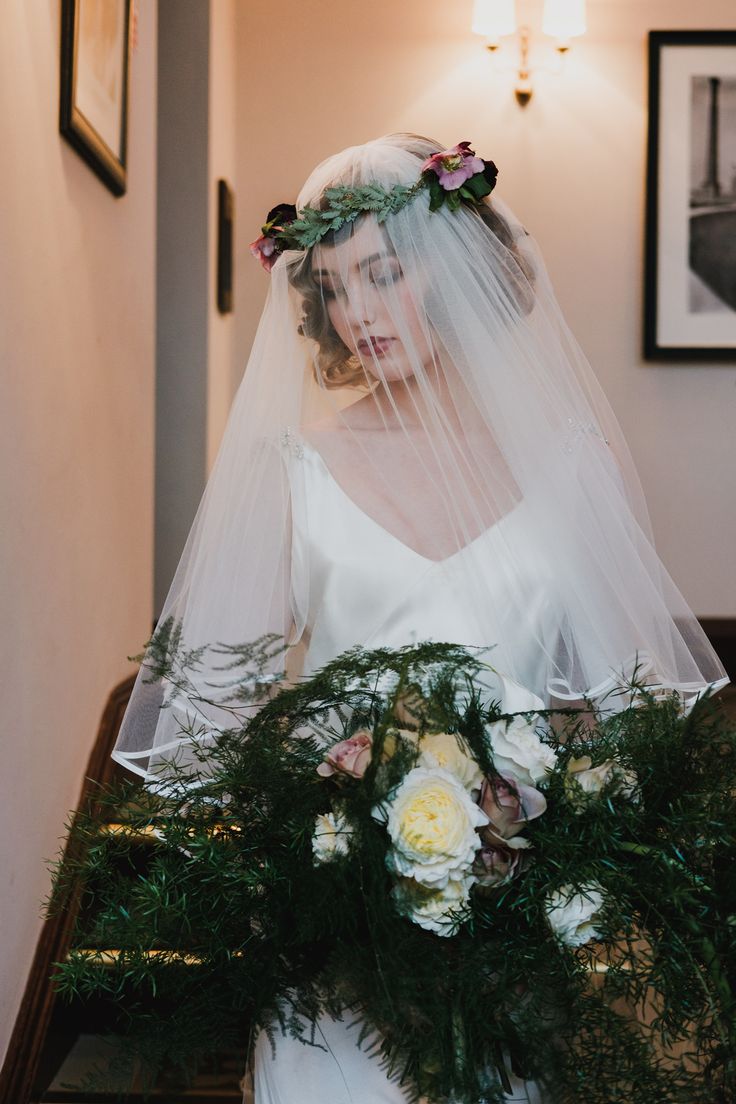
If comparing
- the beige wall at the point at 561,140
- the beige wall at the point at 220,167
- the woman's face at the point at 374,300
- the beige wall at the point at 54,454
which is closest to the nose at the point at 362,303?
the woman's face at the point at 374,300

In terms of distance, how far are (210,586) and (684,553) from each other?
136 inches

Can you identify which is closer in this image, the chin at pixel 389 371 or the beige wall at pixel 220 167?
the chin at pixel 389 371

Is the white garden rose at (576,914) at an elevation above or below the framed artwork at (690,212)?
below

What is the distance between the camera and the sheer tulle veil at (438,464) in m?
1.52

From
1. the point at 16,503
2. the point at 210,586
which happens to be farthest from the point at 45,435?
the point at 210,586

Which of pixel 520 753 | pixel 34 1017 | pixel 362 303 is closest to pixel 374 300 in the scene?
pixel 362 303

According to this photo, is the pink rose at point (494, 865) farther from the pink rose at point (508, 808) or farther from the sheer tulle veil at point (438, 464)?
the sheer tulle veil at point (438, 464)

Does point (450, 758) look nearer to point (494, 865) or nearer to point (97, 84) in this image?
point (494, 865)

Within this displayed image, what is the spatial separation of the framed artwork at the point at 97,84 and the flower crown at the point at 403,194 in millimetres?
885

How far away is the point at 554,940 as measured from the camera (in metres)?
1.02

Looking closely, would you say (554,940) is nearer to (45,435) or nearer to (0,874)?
(0,874)

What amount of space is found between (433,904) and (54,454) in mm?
1465

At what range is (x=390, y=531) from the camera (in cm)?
160

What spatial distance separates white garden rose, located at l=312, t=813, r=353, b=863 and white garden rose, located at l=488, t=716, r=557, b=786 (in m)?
0.16
